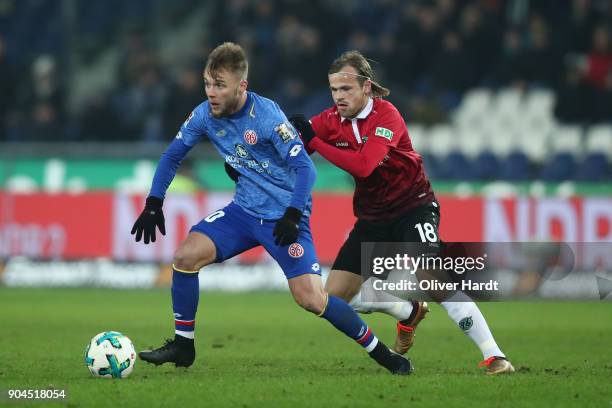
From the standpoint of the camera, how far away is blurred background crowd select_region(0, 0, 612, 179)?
1756 centimetres

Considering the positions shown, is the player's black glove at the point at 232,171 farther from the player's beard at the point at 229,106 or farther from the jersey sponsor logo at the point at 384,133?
the jersey sponsor logo at the point at 384,133

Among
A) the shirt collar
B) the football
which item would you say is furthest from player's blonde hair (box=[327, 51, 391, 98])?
the football

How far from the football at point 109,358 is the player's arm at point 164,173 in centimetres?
75

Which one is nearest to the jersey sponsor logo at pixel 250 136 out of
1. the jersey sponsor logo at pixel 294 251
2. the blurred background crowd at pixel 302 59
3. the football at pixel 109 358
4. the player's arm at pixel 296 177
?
the player's arm at pixel 296 177

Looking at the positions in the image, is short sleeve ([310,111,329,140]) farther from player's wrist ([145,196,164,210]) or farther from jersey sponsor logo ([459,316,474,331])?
jersey sponsor logo ([459,316,474,331])

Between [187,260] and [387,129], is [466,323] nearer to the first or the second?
[387,129]

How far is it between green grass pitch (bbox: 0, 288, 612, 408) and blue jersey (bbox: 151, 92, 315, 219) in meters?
1.18

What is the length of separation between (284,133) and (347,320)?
129 centimetres

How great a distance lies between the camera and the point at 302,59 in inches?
718

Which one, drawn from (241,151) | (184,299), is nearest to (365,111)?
(241,151)

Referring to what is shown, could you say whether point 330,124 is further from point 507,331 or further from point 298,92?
point 298,92

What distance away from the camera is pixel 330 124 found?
8.25 meters

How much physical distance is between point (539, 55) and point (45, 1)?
30.2ft

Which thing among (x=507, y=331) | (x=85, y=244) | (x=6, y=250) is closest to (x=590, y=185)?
(x=507, y=331)
